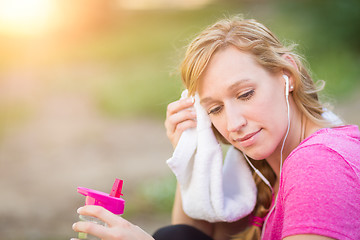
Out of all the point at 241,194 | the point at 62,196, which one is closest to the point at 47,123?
the point at 62,196

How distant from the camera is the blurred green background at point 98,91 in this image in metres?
4.62

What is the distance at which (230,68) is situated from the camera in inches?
68.1

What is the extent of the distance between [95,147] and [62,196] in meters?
1.42

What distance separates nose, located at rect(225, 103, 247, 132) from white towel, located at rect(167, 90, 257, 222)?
286mm

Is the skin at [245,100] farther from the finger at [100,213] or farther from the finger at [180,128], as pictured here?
the finger at [100,213]

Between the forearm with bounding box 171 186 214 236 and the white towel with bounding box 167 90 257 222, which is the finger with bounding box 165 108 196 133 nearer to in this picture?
the white towel with bounding box 167 90 257 222

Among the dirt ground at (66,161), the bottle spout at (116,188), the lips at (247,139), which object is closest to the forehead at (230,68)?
the lips at (247,139)

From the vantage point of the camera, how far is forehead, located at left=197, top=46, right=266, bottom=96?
1.72m

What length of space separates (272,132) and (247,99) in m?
0.16

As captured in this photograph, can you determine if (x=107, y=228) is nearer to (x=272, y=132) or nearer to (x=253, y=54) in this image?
(x=272, y=132)

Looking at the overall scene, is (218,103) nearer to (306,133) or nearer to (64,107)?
(306,133)

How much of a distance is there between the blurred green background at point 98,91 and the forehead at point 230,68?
0.34 metres

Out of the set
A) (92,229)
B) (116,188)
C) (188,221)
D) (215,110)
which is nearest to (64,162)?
(188,221)

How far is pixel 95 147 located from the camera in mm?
6094
